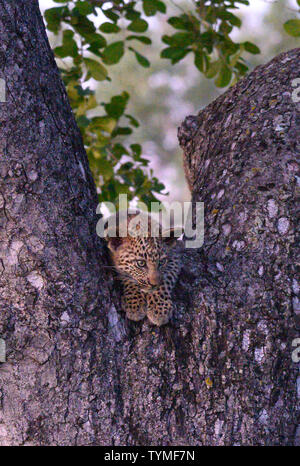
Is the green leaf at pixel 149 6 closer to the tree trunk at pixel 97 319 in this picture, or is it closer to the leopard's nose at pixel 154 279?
the tree trunk at pixel 97 319

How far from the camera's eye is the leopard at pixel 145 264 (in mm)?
3486

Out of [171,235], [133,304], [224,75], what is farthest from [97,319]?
[224,75]

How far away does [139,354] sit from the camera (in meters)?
3.25

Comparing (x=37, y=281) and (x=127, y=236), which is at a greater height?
(x=127, y=236)

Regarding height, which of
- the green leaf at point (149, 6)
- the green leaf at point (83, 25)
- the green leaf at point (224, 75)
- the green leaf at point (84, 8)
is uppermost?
the green leaf at point (149, 6)

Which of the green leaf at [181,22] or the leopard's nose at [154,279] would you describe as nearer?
the leopard's nose at [154,279]

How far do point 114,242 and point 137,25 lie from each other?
225 centimetres

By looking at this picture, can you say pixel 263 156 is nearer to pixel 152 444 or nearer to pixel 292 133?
pixel 292 133

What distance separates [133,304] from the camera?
350cm

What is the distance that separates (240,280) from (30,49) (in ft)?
6.07

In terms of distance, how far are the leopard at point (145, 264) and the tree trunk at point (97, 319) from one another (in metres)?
0.09

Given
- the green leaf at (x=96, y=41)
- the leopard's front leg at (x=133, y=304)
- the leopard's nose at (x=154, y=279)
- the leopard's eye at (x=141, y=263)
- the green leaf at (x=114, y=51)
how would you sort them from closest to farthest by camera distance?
the leopard's front leg at (x=133, y=304), the leopard's nose at (x=154, y=279), the leopard's eye at (x=141, y=263), the green leaf at (x=96, y=41), the green leaf at (x=114, y=51)

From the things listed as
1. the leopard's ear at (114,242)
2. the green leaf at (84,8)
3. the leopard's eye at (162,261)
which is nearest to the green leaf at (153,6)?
the green leaf at (84,8)
